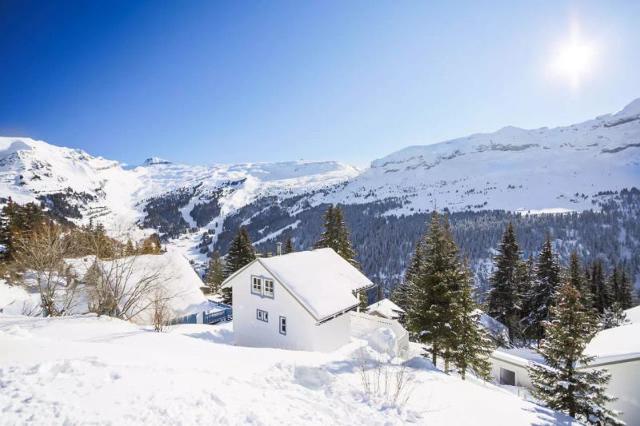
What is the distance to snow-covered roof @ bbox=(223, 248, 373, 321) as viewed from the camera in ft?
65.9

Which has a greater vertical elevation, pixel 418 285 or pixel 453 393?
pixel 418 285

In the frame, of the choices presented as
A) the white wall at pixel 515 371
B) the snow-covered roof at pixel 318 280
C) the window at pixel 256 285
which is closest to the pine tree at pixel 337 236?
the snow-covered roof at pixel 318 280

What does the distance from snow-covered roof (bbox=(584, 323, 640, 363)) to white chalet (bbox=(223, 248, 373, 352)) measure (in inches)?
575

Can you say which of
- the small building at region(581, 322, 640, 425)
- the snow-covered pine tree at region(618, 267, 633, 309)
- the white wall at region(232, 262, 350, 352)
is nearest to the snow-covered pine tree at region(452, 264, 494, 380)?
the small building at region(581, 322, 640, 425)

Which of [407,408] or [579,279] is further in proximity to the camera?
[579,279]

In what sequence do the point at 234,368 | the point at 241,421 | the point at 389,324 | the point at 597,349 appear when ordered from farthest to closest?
1. the point at 389,324
2. the point at 597,349
3. the point at 234,368
4. the point at 241,421

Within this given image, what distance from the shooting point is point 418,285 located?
822 inches

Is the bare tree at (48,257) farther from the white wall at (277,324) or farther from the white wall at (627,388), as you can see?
the white wall at (627,388)

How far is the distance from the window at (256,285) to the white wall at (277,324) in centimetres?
30

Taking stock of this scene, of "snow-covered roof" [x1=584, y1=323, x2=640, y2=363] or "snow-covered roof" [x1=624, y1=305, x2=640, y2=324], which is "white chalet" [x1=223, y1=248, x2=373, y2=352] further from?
"snow-covered roof" [x1=624, y1=305, x2=640, y2=324]

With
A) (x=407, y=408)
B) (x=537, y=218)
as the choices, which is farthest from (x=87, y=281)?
(x=537, y=218)

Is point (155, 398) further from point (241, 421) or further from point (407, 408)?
point (407, 408)

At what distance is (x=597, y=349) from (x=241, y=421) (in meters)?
23.6

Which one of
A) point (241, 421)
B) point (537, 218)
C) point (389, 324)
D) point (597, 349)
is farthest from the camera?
point (537, 218)
